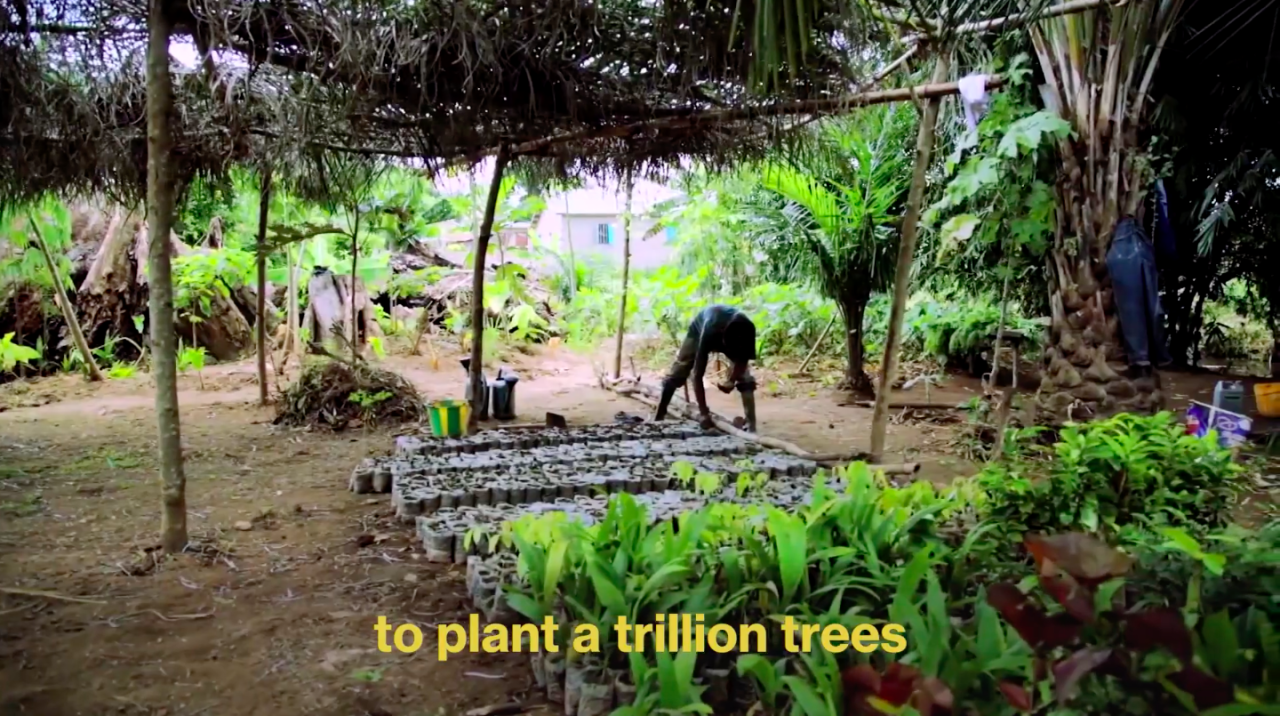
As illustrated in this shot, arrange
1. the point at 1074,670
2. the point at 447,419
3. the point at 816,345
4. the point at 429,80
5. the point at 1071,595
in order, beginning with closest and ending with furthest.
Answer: the point at 1074,670
the point at 1071,595
the point at 429,80
the point at 447,419
the point at 816,345

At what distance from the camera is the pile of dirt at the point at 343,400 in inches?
287

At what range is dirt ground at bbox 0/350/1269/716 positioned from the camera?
2455mm

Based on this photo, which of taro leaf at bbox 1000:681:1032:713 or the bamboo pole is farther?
the bamboo pole

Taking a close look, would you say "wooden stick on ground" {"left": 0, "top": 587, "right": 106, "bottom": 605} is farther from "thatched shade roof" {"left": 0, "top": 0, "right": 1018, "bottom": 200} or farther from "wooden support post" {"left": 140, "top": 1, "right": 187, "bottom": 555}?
"thatched shade roof" {"left": 0, "top": 0, "right": 1018, "bottom": 200}

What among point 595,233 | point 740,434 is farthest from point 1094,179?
point 595,233

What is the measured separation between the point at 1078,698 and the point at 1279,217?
7.43 meters

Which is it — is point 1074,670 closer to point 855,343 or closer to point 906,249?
point 906,249

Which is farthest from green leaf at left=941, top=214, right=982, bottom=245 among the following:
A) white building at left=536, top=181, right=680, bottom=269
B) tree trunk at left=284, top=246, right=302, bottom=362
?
white building at left=536, top=181, right=680, bottom=269

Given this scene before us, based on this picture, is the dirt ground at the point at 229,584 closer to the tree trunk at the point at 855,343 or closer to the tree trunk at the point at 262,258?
the tree trunk at the point at 262,258

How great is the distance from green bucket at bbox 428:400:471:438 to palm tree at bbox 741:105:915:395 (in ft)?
11.5

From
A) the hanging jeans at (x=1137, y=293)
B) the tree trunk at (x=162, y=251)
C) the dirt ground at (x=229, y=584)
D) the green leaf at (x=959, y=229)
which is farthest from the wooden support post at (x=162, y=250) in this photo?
the hanging jeans at (x=1137, y=293)

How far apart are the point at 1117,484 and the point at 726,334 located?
358 cm

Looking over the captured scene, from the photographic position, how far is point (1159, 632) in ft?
4.60

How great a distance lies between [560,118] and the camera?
5.09 metres
